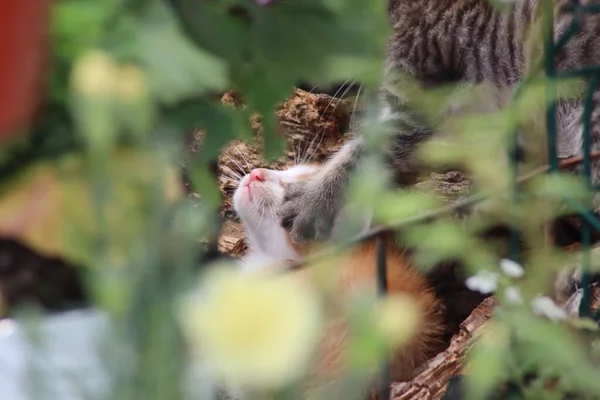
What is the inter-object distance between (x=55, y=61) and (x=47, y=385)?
0.54 ft

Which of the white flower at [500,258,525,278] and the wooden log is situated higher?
the white flower at [500,258,525,278]

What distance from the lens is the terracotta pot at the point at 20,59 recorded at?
0.30m

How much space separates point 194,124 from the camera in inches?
19.0

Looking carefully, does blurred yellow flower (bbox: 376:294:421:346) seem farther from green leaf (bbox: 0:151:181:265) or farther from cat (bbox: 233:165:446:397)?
cat (bbox: 233:165:446:397)

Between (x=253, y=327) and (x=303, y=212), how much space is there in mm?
1600

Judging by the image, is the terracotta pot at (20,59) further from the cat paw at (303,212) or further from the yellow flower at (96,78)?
the cat paw at (303,212)

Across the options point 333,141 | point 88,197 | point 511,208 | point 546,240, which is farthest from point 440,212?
point 333,141

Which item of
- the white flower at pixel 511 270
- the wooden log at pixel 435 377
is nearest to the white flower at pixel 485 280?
the white flower at pixel 511 270

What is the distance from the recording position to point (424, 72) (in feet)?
6.80

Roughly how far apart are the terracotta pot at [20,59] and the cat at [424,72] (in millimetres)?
1262

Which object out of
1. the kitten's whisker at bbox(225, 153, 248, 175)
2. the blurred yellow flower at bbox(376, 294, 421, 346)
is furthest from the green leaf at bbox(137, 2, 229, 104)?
the kitten's whisker at bbox(225, 153, 248, 175)

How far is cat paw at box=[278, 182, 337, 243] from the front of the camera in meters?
1.75

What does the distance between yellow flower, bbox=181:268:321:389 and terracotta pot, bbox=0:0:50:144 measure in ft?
0.44

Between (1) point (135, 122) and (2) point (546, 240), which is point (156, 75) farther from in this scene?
(2) point (546, 240)
